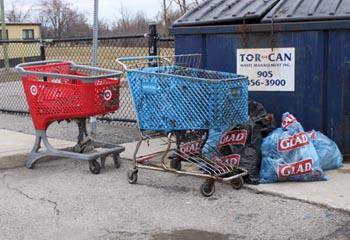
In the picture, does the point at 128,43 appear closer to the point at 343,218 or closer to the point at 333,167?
the point at 333,167

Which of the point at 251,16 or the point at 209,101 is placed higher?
the point at 251,16

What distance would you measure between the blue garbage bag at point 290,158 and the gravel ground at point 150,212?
38cm

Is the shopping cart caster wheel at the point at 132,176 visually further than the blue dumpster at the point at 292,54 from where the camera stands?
No

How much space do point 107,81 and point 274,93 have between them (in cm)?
186

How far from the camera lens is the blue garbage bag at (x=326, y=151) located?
6.11 meters

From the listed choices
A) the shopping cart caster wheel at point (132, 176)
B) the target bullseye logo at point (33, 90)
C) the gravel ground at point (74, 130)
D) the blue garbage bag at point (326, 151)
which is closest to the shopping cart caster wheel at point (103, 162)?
the shopping cart caster wheel at point (132, 176)

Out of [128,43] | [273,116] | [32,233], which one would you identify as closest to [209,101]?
[273,116]

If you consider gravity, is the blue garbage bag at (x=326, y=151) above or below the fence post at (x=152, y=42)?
below

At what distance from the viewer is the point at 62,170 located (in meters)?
6.78

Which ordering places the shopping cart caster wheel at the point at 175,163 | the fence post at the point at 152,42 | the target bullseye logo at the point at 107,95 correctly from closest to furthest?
the shopping cart caster wheel at the point at 175,163 < the target bullseye logo at the point at 107,95 < the fence post at the point at 152,42

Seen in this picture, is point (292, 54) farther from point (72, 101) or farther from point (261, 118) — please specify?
point (72, 101)

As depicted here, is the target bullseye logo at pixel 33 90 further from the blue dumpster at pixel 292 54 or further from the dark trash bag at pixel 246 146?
the dark trash bag at pixel 246 146

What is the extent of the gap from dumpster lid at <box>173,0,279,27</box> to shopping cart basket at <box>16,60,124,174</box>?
125 centimetres

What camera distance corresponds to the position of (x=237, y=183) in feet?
18.6
